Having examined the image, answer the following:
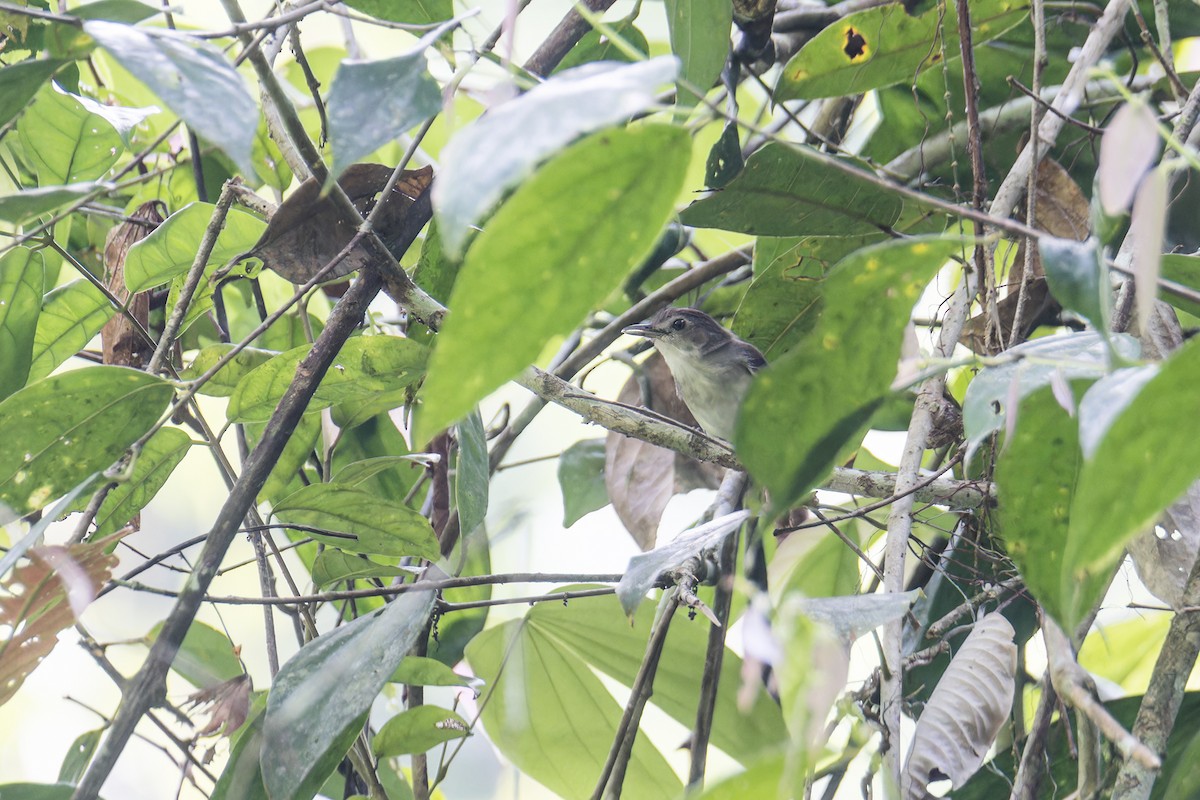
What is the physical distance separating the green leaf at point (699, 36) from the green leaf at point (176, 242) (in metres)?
0.72

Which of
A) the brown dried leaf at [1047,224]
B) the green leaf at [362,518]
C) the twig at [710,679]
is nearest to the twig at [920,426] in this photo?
the brown dried leaf at [1047,224]

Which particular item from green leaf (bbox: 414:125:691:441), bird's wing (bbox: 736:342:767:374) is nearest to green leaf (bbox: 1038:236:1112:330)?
green leaf (bbox: 414:125:691:441)

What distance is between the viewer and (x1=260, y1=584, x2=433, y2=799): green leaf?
40.4 inches

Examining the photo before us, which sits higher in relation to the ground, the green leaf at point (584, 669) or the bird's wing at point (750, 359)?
the bird's wing at point (750, 359)

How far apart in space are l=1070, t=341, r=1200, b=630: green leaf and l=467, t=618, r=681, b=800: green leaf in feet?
4.05

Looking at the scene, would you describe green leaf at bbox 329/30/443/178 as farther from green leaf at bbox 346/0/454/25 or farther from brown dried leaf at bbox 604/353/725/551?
brown dried leaf at bbox 604/353/725/551

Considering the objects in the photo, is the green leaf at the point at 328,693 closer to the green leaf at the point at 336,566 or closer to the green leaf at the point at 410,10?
the green leaf at the point at 336,566

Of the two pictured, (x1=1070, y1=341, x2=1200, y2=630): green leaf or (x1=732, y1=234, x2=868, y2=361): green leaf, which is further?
(x1=732, y1=234, x2=868, y2=361): green leaf

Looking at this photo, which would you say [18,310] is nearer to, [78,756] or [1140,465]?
[78,756]

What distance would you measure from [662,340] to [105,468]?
1554 mm

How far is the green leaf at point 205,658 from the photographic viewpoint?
175cm

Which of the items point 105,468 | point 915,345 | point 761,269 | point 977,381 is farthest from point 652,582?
point 761,269

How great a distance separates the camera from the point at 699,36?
3.44 ft

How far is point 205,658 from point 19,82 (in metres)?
1.17
